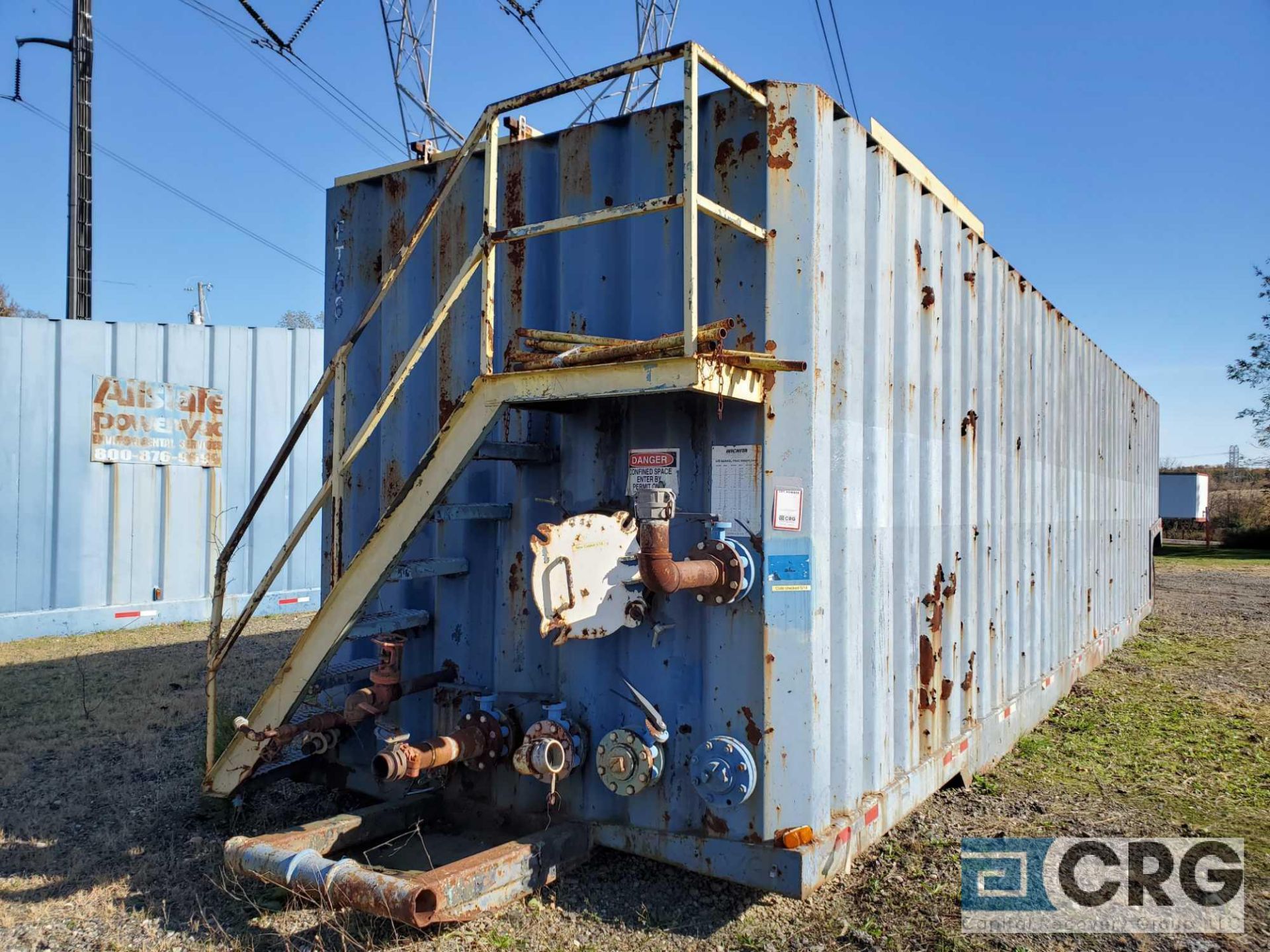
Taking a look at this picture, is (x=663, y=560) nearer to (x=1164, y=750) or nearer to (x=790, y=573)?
(x=790, y=573)

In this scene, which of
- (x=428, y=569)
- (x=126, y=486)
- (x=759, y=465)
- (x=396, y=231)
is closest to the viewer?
(x=759, y=465)

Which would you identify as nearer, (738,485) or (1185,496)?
(738,485)

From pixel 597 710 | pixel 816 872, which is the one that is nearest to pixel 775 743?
pixel 816 872

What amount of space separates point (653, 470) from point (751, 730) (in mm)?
1228

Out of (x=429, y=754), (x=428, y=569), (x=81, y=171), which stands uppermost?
(x=81, y=171)

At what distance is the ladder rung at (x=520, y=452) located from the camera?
4.30 metres

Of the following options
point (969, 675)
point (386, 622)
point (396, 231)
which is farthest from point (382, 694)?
point (969, 675)

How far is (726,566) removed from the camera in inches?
152

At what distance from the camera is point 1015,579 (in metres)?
6.80

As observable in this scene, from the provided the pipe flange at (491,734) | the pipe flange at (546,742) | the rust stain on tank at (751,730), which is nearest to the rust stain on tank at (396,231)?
the pipe flange at (491,734)

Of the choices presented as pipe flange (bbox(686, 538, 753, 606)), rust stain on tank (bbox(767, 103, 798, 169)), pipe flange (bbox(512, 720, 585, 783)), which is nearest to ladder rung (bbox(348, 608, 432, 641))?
pipe flange (bbox(512, 720, 585, 783))

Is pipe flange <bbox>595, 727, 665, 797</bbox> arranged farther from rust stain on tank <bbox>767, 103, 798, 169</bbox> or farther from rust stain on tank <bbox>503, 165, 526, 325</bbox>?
rust stain on tank <bbox>767, 103, 798, 169</bbox>

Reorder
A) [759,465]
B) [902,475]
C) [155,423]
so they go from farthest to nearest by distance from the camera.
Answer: [155,423], [902,475], [759,465]

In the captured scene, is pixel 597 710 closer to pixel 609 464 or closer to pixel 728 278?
pixel 609 464
